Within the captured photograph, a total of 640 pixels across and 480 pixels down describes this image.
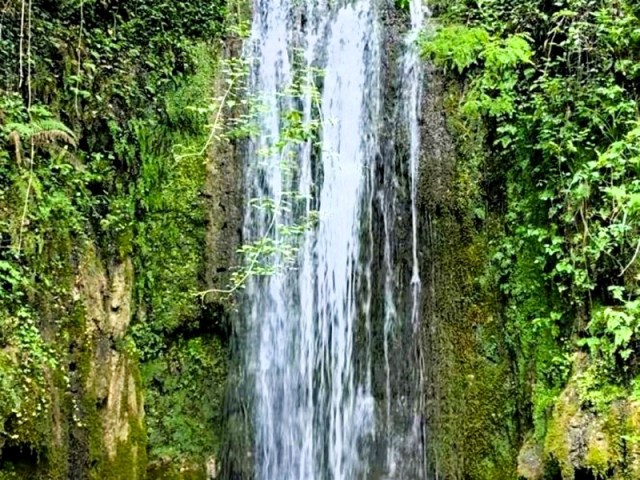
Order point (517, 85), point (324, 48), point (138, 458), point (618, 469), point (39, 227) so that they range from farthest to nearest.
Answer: point (324, 48) < point (517, 85) < point (138, 458) < point (39, 227) < point (618, 469)

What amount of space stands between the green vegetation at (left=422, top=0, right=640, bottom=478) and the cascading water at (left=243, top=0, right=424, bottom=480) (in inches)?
28.1

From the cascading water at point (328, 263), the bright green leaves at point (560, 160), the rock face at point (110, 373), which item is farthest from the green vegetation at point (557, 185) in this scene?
the rock face at point (110, 373)

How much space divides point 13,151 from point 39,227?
23.3 inches

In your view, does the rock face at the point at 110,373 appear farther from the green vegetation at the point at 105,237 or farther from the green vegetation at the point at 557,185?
the green vegetation at the point at 557,185

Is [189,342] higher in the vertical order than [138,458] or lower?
higher

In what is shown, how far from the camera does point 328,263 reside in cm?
667

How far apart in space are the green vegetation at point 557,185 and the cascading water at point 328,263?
0.71 m

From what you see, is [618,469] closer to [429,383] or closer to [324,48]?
[429,383]

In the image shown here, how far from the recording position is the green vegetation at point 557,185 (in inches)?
188

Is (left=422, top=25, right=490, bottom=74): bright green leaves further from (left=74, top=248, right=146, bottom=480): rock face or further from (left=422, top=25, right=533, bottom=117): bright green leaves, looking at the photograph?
A: (left=74, top=248, right=146, bottom=480): rock face

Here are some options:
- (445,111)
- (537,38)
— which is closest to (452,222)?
(445,111)

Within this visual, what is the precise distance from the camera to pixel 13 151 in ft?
16.2

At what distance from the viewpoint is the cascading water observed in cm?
625

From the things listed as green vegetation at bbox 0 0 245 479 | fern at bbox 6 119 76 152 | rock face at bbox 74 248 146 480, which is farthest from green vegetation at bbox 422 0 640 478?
fern at bbox 6 119 76 152
